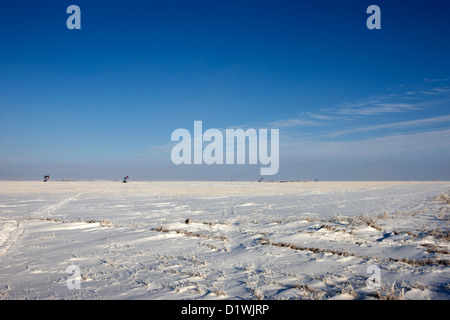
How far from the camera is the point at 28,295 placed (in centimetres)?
563

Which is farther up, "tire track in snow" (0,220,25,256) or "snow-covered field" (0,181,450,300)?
"snow-covered field" (0,181,450,300)

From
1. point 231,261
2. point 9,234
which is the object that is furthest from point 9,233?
point 231,261

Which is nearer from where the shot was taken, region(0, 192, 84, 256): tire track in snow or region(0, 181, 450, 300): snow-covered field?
region(0, 181, 450, 300): snow-covered field

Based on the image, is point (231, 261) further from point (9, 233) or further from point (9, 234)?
point (9, 233)

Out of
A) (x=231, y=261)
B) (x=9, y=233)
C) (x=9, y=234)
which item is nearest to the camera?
(x=231, y=261)

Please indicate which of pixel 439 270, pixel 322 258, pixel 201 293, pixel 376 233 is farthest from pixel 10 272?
pixel 376 233

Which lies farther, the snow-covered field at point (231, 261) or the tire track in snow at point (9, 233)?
the tire track in snow at point (9, 233)

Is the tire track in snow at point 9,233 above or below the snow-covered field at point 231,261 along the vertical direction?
below

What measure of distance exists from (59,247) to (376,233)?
1120 centimetres

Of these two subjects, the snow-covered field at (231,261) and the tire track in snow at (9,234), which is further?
the tire track in snow at (9,234)

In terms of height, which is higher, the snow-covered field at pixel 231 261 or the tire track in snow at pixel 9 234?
the snow-covered field at pixel 231 261

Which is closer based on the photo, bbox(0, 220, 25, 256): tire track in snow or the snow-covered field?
the snow-covered field

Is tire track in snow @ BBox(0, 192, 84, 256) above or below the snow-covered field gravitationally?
below
